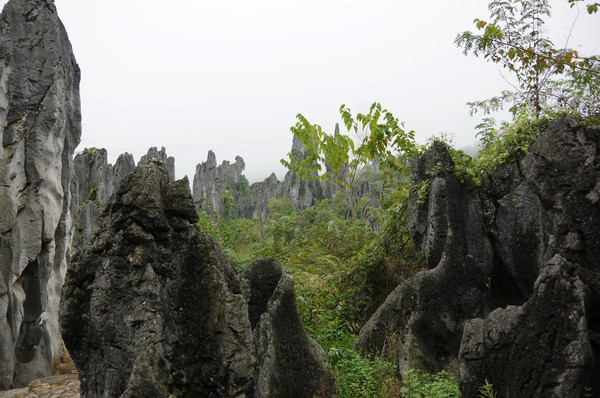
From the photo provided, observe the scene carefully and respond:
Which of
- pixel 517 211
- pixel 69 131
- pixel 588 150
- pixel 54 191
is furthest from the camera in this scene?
pixel 69 131

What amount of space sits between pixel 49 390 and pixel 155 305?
6.07 meters

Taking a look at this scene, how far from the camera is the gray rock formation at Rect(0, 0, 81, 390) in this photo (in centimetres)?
773

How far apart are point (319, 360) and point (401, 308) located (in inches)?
83.4

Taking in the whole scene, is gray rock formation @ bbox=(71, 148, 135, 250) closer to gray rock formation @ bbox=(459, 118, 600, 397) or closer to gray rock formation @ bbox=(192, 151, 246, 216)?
gray rock formation @ bbox=(459, 118, 600, 397)

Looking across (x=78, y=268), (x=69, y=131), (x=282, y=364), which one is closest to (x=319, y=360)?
(x=282, y=364)

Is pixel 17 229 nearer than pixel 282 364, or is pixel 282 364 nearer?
pixel 282 364

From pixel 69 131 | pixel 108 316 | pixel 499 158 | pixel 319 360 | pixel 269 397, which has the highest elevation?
pixel 69 131

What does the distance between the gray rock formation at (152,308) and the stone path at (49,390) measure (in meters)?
5.01

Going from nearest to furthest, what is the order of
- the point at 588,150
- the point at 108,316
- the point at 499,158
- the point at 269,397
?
1. the point at 108,316
2. the point at 269,397
3. the point at 588,150
4. the point at 499,158

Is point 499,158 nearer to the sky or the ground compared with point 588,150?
nearer to the sky

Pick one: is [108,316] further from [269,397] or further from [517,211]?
[517,211]

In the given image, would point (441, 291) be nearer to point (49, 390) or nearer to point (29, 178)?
point (49, 390)

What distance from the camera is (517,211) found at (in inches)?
235

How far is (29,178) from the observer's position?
327 inches
